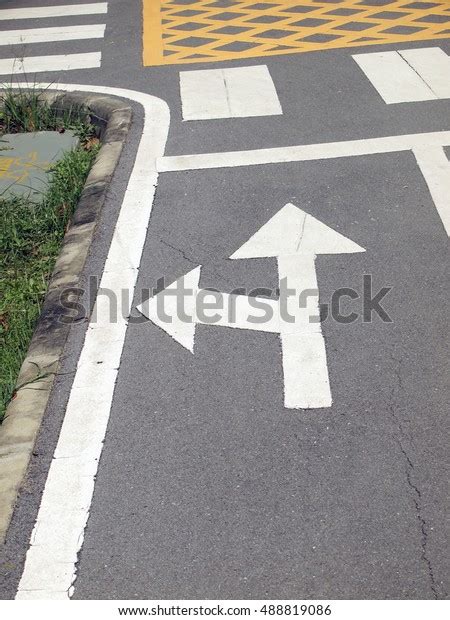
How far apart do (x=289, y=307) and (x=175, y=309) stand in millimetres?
736

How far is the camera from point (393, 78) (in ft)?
31.8

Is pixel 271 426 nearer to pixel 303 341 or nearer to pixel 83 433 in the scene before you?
pixel 303 341

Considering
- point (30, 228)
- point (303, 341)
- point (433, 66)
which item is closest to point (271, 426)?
point (303, 341)

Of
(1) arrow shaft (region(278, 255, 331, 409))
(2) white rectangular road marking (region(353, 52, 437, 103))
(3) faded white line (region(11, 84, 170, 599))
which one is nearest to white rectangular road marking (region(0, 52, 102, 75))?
(2) white rectangular road marking (region(353, 52, 437, 103))

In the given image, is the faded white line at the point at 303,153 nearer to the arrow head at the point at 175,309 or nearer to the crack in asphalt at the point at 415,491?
the arrow head at the point at 175,309

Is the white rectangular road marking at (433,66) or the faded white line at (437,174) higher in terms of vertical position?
the faded white line at (437,174)

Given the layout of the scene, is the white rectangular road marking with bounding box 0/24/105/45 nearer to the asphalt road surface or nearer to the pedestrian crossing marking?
Result: the pedestrian crossing marking

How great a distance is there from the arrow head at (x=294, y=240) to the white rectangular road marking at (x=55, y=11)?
7.30 m

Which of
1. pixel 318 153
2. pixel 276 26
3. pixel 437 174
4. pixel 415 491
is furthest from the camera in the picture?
pixel 276 26

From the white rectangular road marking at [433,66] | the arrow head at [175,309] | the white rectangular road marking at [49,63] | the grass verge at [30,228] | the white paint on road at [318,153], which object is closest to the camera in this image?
the arrow head at [175,309]

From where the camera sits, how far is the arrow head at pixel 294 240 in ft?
21.7

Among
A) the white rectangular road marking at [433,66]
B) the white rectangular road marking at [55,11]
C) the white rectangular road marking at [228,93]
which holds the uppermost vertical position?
the white rectangular road marking at [228,93]

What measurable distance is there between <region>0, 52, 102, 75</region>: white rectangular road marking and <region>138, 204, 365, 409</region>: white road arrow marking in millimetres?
4765

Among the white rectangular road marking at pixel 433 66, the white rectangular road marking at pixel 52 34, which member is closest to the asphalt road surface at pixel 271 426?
the white rectangular road marking at pixel 433 66
